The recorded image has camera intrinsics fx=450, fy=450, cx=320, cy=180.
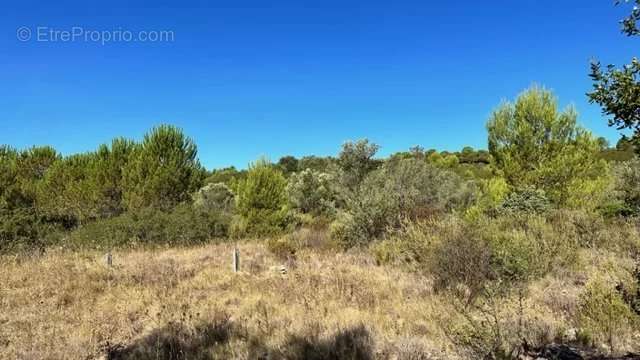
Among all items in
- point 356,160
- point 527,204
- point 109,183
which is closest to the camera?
point 527,204

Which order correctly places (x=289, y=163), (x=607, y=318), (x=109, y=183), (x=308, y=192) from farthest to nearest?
(x=289, y=163), (x=308, y=192), (x=109, y=183), (x=607, y=318)

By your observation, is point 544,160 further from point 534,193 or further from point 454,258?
point 454,258

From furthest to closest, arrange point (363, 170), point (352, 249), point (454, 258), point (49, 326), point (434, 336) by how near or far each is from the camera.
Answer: point (363, 170), point (352, 249), point (454, 258), point (49, 326), point (434, 336)

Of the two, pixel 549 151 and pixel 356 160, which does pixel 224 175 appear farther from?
pixel 549 151

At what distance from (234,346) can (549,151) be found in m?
15.9

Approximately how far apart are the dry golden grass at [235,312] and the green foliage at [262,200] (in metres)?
13.9

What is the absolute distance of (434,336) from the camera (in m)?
4.87

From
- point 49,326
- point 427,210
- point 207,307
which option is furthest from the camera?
point 427,210

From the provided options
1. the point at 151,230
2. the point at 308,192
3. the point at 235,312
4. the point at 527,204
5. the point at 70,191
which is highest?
the point at 70,191

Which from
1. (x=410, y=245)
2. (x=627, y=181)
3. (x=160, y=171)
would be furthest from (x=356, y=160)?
(x=410, y=245)

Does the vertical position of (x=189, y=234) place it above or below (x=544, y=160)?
below

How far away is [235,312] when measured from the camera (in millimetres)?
6172

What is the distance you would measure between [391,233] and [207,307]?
6.61 m

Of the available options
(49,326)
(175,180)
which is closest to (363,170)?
(175,180)
